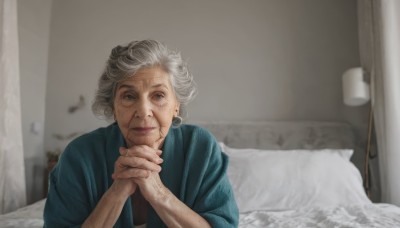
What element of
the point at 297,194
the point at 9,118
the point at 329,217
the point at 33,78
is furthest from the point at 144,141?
the point at 33,78

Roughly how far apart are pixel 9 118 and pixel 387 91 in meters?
2.24

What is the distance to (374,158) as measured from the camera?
2234mm

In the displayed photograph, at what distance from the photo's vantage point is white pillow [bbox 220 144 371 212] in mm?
1680

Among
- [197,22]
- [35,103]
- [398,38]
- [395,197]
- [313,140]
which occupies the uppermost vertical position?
[197,22]

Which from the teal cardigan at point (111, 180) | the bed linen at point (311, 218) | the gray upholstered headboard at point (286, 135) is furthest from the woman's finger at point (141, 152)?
the gray upholstered headboard at point (286, 135)

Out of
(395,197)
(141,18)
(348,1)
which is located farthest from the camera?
(141,18)

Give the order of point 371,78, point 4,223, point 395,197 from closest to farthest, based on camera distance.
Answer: point 4,223
point 395,197
point 371,78

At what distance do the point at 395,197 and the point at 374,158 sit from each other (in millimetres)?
376

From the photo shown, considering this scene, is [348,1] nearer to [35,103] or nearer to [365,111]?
[365,111]

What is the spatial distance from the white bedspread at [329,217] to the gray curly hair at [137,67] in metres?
0.71

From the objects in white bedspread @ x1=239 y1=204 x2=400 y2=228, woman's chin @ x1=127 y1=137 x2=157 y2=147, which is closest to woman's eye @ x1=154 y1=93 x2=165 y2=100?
woman's chin @ x1=127 y1=137 x2=157 y2=147

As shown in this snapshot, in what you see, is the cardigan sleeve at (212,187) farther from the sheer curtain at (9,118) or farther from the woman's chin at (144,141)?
the sheer curtain at (9,118)

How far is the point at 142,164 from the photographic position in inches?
33.7

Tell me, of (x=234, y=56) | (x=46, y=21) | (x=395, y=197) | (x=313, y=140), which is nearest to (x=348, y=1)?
(x=234, y=56)
